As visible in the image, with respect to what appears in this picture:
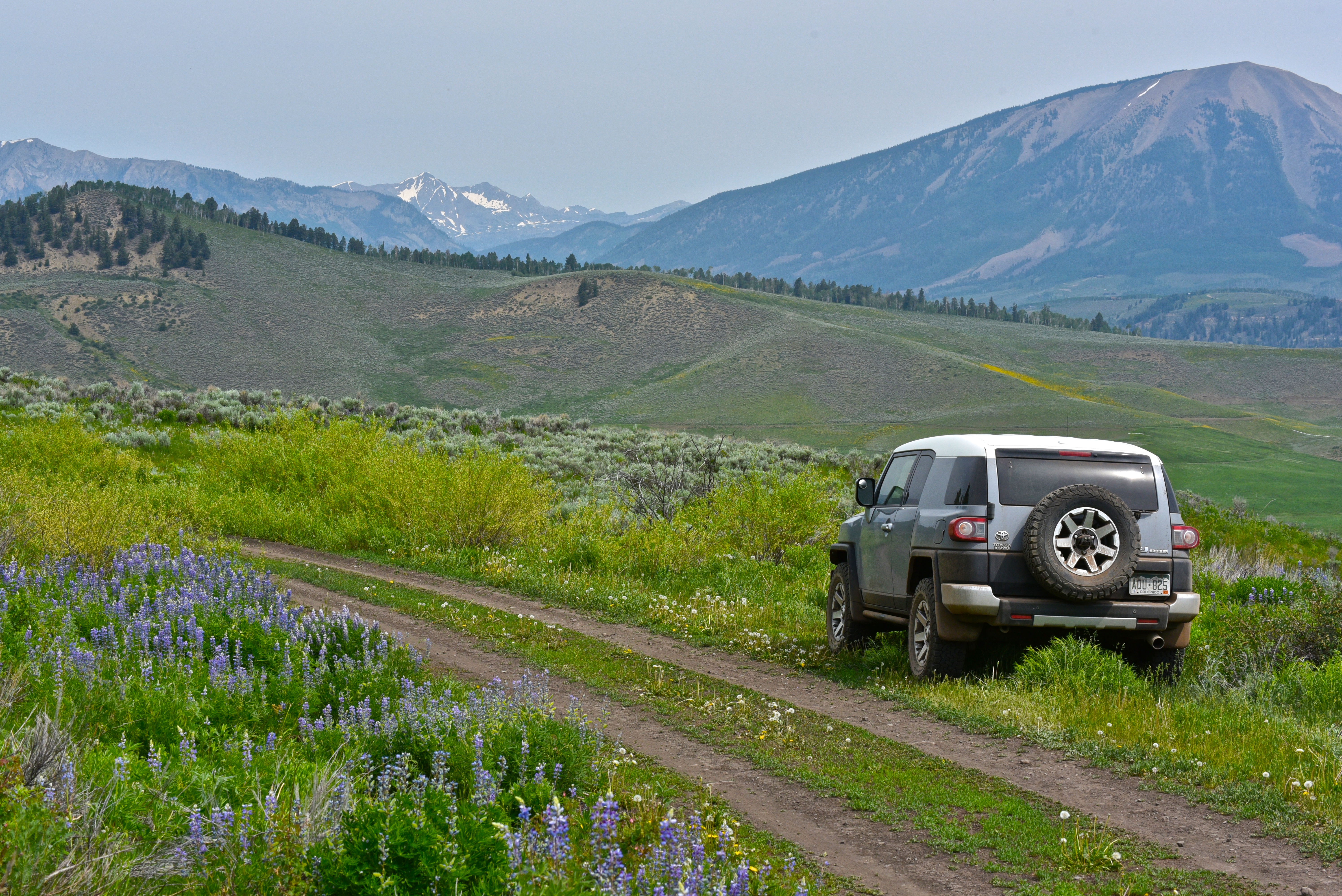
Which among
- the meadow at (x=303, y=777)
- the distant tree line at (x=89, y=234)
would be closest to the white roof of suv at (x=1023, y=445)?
the meadow at (x=303, y=777)

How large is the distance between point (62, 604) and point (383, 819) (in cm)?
692

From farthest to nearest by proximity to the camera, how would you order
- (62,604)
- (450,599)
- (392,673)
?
(450,599), (62,604), (392,673)

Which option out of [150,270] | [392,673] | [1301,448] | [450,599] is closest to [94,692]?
[392,673]

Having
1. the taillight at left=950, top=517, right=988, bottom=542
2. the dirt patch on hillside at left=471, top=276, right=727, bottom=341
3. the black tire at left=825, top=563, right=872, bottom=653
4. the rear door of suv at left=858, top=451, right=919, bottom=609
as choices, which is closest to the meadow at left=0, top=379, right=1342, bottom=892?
the black tire at left=825, top=563, right=872, bottom=653

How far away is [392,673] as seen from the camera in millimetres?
8047

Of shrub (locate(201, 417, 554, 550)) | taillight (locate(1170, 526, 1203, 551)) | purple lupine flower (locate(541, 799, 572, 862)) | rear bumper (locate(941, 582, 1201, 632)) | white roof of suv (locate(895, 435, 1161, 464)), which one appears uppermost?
white roof of suv (locate(895, 435, 1161, 464))

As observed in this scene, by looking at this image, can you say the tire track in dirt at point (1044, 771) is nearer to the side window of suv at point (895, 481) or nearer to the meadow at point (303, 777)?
the side window of suv at point (895, 481)

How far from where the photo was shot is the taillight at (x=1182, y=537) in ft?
28.1

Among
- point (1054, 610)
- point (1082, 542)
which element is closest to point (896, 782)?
point (1054, 610)

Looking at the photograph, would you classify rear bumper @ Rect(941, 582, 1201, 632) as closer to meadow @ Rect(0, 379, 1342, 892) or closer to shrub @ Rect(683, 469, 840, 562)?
meadow @ Rect(0, 379, 1342, 892)

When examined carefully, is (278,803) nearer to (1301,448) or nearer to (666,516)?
(666,516)

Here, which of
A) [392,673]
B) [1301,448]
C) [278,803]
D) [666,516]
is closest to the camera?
[278,803]

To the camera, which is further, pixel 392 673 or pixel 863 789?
pixel 392 673

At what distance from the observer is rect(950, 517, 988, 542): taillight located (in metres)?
8.48
